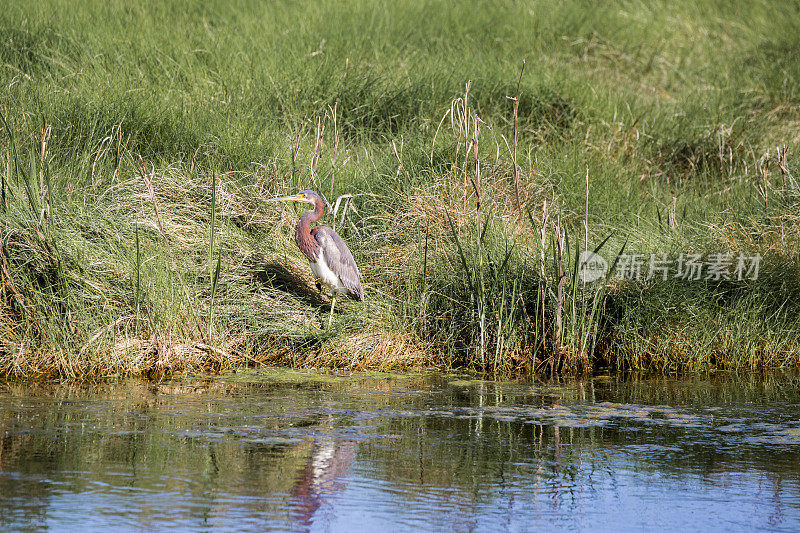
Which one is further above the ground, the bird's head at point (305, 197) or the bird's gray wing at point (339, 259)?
the bird's head at point (305, 197)

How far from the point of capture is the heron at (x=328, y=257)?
6625 millimetres

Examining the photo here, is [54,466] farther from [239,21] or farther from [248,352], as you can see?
[239,21]

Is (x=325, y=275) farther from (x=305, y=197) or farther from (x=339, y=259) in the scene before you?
(x=305, y=197)

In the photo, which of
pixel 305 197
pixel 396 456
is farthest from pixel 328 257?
pixel 396 456

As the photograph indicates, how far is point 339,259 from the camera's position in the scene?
21.8 ft

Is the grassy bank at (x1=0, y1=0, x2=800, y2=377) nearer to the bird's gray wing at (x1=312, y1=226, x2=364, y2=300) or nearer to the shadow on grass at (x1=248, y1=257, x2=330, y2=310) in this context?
the shadow on grass at (x1=248, y1=257, x2=330, y2=310)

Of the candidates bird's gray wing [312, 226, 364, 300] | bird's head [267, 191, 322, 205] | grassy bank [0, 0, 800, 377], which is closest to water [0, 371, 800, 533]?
grassy bank [0, 0, 800, 377]

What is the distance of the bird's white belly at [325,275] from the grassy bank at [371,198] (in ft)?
0.69

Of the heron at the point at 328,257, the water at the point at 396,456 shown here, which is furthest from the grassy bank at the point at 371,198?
the water at the point at 396,456

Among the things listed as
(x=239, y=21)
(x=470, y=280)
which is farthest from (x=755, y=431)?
(x=239, y=21)

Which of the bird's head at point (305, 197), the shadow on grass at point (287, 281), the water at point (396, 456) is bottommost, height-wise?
the water at point (396, 456)

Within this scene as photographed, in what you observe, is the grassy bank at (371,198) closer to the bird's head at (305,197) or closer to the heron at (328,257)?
the heron at (328,257)

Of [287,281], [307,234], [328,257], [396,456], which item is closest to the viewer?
[396,456]

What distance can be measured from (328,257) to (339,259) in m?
0.09
